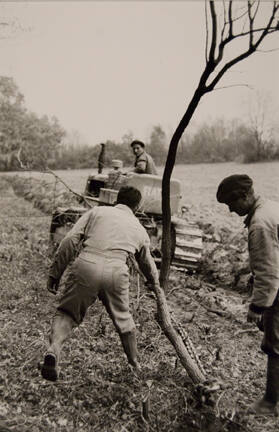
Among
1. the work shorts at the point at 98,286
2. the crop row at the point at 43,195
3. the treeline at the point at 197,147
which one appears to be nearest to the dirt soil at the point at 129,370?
the work shorts at the point at 98,286

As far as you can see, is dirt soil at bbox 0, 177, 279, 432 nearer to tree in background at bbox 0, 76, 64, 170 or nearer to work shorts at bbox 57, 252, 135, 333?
work shorts at bbox 57, 252, 135, 333

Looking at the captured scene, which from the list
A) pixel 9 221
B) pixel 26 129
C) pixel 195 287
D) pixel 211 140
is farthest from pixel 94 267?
pixel 211 140

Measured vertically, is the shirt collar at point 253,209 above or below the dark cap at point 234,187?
below

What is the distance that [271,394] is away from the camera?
139 inches

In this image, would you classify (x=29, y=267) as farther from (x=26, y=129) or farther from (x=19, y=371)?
(x=26, y=129)

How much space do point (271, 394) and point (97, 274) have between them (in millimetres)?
1667

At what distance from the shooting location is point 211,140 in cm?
3084

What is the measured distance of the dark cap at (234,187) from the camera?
332 centimetres

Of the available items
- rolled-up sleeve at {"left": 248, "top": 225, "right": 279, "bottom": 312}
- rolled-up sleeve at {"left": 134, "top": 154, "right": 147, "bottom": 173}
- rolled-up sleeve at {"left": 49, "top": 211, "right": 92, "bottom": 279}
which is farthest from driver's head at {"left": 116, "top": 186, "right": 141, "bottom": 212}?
rolled-up sleeve at {"left": 134, "top": 154, "right": 147, "bottom": 173}

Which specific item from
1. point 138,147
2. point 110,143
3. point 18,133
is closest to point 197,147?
point 110,143

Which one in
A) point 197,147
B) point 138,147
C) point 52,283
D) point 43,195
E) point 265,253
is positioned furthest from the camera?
point 197,147

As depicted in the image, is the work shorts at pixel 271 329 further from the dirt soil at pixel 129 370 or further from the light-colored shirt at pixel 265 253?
the dirt soil at pixel 129 370

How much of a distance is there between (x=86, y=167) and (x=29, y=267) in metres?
26.8

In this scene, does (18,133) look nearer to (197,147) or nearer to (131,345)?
(197,147)
